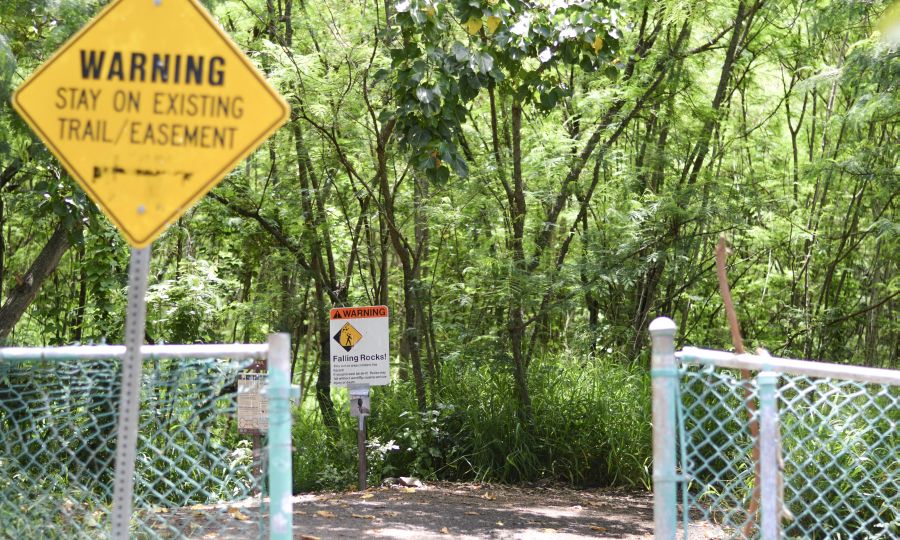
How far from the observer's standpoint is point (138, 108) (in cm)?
260

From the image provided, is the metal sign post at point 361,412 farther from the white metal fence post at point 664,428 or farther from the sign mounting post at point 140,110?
the sign mounting post at point 140,110

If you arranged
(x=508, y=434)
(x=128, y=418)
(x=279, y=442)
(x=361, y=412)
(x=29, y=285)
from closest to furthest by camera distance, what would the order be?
(x=128, y=418), (x=279, y=442), (x=29, y=285), (x=361, y=412), (x=508, y=434)

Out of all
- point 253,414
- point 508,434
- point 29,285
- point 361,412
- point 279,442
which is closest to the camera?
point 279,442

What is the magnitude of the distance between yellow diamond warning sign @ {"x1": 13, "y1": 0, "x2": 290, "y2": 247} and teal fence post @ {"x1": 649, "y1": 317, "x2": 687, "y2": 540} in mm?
1428

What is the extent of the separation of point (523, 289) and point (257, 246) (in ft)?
13.9

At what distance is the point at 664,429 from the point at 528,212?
310 inches

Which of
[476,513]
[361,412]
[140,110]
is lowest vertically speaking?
[476,513]

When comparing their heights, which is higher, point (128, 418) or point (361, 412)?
point (128, 418)

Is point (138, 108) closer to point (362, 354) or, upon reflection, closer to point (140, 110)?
point (140, 110)

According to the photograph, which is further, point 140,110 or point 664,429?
point 664,429

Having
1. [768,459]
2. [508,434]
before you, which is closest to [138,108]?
[768,459]

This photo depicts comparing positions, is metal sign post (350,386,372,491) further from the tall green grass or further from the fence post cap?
the fence post cap

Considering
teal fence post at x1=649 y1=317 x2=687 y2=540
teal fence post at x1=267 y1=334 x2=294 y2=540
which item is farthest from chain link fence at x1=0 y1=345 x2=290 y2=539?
teal fence post at x1=649 y1=317 x2=687 y2=540

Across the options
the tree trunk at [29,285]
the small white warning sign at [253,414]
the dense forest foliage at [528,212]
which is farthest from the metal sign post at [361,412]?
the tree trunk at [29,285]
